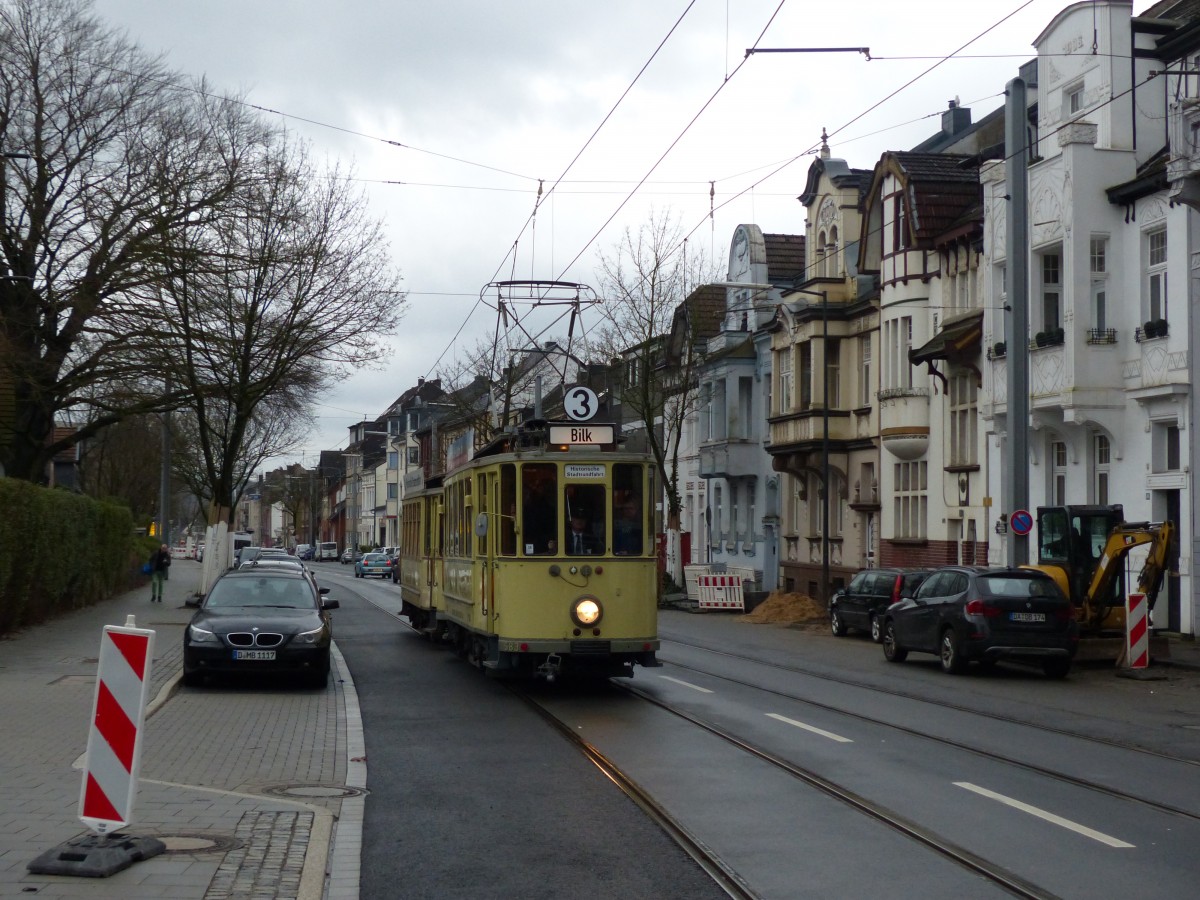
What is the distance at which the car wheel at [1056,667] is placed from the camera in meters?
20.5

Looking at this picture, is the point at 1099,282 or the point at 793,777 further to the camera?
the point at 1099,282

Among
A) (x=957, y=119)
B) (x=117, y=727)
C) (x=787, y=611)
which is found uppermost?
(x=957, y=119)

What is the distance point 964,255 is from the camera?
34.3 m

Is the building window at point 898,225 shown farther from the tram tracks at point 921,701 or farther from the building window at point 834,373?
the tram tracks at point 921,701

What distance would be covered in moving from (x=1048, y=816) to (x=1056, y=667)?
12.2 meters

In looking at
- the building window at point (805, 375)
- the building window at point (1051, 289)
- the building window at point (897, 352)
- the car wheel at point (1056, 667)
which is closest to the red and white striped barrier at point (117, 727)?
the car wheel at point (1056, 667)

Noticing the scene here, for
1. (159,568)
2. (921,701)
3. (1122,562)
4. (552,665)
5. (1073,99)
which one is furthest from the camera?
(159,568)

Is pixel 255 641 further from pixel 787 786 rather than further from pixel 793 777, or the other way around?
pixel 787 786

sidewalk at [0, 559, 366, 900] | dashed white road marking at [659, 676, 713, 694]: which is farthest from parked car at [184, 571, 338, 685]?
dashed white road marking at [659, 676, 713, 694]

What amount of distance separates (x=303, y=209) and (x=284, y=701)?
19929mm

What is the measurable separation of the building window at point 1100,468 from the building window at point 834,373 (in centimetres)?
1304

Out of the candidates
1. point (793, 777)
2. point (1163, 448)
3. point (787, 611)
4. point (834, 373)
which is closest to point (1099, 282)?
point (1163, 448)

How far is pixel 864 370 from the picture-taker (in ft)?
134

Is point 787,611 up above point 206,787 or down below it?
below
